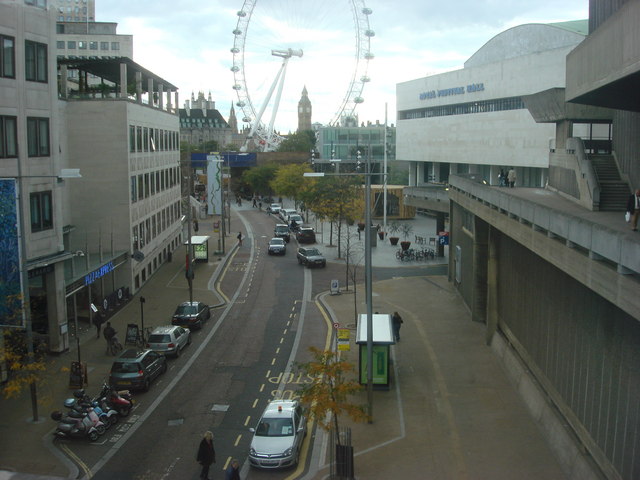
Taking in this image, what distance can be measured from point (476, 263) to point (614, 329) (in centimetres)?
1884

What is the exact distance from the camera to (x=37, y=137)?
2673cm

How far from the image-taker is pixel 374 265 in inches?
2015

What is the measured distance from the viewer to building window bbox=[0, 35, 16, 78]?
24625 millimetres

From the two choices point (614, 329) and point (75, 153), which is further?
point (75, 153)

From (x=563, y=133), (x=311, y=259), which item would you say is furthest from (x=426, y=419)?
(x=311, y=259)

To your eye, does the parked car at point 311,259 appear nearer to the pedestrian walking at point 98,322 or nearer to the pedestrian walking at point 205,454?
the pedestrian walking at point 98,322

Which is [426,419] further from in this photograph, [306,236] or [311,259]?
[306,236]

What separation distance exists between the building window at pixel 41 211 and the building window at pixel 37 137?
63.1 inches

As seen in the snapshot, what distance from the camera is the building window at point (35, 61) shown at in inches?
1030

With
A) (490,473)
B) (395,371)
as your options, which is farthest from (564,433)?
(395,371)

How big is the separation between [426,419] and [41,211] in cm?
1674

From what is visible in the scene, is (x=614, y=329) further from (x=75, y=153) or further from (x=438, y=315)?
(x=75, y=153)

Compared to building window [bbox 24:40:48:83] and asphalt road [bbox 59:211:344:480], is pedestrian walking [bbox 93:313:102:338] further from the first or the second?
building window [bbox 24:40:48:83]

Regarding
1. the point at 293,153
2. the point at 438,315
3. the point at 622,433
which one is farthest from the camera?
the point at 293,153
